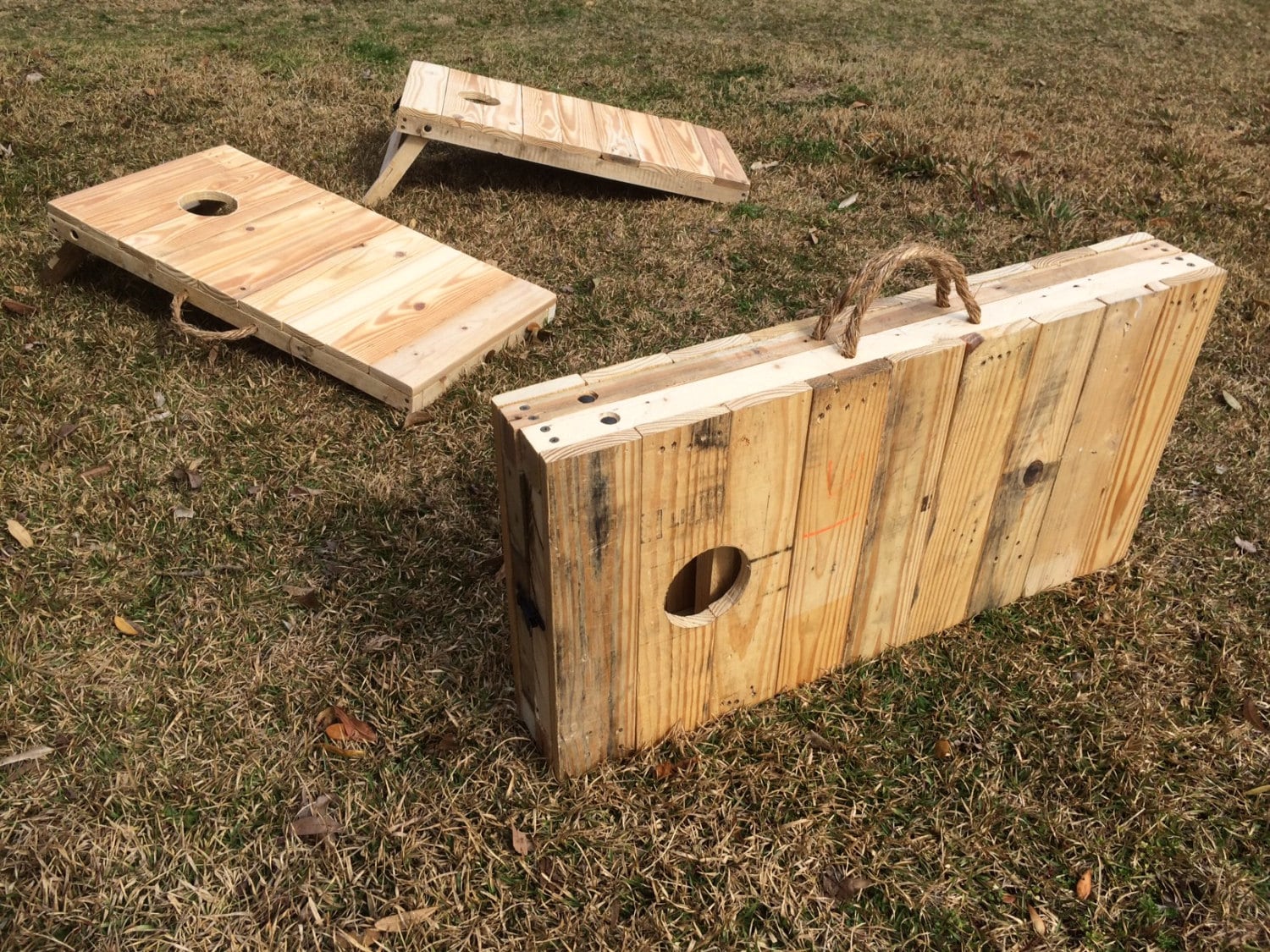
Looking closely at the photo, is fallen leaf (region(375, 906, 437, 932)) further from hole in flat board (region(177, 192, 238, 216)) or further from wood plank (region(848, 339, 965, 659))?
hole in flat board (region(177, 192, 238, 216))

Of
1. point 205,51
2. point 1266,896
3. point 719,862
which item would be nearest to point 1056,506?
point 1266,896

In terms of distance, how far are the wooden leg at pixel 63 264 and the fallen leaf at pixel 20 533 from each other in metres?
1.61

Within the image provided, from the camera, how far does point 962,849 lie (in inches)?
88.0

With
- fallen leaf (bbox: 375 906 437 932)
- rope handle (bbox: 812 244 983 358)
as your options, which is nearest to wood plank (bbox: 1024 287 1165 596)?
rope handle (bbox: 812 244 983 358)

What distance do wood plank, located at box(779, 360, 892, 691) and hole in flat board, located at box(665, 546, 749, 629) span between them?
13cm

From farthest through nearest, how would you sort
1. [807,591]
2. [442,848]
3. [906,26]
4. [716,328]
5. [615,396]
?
[906,26] < [716,328] < [807,591] < [442,848] < [615,396]

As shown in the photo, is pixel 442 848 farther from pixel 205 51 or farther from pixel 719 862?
pixel 205 51

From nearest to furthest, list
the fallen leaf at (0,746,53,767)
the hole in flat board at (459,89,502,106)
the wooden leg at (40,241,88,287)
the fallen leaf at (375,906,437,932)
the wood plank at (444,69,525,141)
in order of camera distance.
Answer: the fallen leaf at (375,906,437,932) → the fallen leaf at (0,746,53,767) → the wooden leg at (40,241,88,287) → the wood plank at (444,69,525,141) → the hole in flat board at (459,89,502,106)

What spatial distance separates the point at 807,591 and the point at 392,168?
3.57m

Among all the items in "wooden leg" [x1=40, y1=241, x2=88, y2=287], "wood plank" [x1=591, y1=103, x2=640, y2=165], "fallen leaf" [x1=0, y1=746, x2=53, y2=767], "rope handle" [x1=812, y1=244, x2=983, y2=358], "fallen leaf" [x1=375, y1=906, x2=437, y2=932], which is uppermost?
"rope handle" [x1=812, y1=244, x2=983, y2=358]

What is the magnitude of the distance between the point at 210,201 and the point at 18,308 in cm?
104

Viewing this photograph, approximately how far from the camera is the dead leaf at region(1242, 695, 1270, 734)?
2557 mm

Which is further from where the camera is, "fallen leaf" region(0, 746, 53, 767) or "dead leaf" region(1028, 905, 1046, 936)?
"fallen leaf" region(0, 746, 53, 767)

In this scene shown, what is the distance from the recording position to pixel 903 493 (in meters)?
2.30
